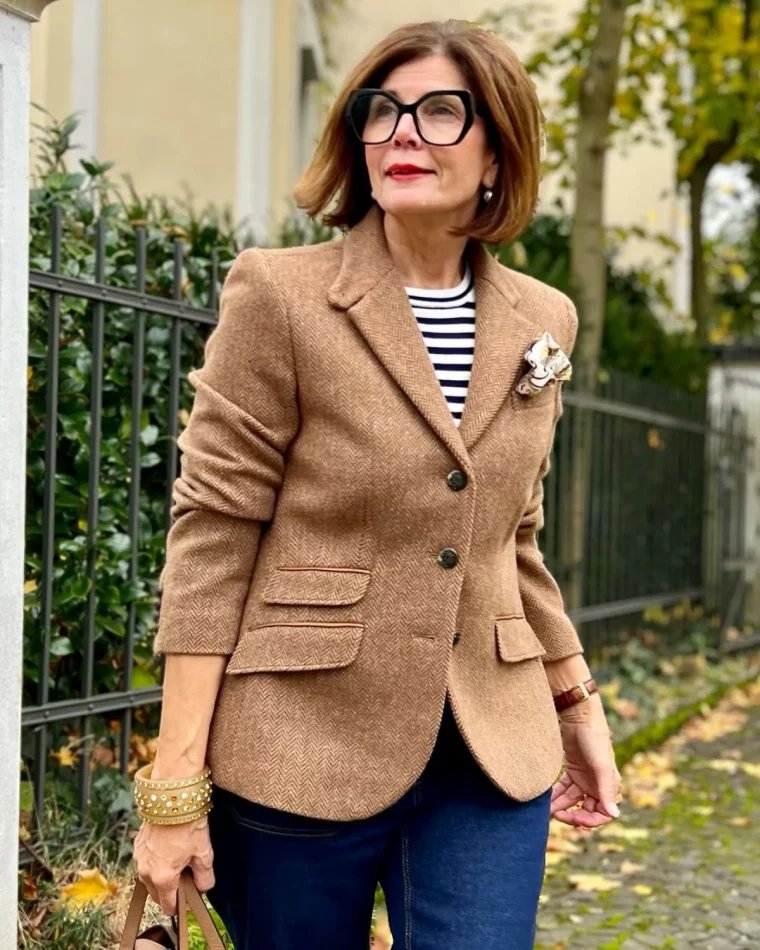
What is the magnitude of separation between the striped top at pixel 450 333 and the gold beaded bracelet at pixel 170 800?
616 mm

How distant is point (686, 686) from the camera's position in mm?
8453

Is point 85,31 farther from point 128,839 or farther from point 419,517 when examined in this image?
point 419,517

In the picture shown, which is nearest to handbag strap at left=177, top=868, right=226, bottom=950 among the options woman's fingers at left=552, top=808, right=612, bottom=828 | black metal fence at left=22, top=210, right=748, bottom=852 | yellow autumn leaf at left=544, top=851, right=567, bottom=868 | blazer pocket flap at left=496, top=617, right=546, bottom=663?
blazer pocket flap at left=496, top=617, right=546, bottom=663

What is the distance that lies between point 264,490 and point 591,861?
11.5 feet

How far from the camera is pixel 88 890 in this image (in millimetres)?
3314

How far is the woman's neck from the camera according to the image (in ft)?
6.77

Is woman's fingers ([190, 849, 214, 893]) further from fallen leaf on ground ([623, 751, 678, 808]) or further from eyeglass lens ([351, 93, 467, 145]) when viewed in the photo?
fallen leaf on ground ([623, 751, 678, 808])

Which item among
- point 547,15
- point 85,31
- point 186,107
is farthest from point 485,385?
point 547,15

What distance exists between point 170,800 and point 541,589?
708 mm

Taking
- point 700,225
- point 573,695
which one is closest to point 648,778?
point 573,695

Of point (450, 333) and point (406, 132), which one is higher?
point (406, 132)

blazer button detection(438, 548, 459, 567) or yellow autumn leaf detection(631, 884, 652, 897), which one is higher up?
blazer button detection(438, 548, 459, 567)

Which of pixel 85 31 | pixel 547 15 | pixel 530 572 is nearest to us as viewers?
pixel 530 572

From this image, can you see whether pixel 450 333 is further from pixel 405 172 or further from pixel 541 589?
pixel 541 589
